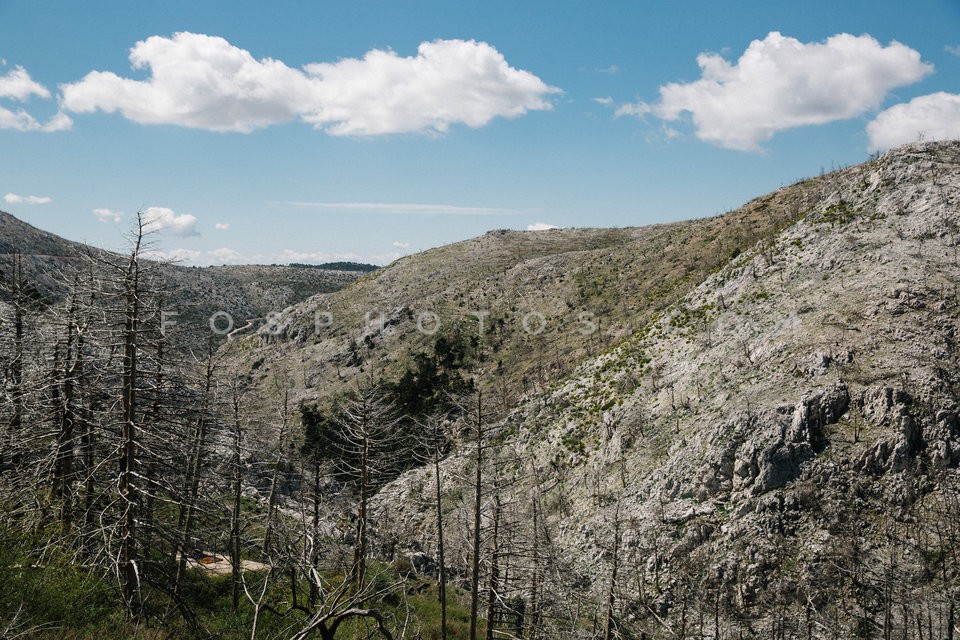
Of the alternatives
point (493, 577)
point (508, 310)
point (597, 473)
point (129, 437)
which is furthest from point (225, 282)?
point (129, 437)

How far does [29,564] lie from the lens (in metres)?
11.9

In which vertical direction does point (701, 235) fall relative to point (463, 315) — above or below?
above

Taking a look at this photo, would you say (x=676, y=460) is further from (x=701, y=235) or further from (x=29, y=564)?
(x=701, y=235)

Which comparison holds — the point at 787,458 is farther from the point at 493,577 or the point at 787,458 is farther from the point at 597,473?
the point at 493,577

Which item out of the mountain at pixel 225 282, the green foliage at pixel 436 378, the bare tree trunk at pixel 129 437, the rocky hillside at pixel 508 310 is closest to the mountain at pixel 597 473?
the bare tree trunk at pixel 129 437

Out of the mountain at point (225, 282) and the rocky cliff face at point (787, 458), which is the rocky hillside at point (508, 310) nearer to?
the rocky cliff face at point (787, 458)

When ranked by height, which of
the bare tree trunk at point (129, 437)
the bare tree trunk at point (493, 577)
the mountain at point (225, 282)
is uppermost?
the mountain at point (225, 282)

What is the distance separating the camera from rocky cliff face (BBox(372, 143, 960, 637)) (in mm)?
19859

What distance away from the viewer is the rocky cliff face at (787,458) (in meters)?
19.9

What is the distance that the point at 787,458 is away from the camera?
22.6 meters

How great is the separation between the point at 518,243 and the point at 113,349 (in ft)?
327

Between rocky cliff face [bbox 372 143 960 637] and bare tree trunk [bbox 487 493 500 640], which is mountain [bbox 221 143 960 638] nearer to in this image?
rocky cliff face [bbox 372 143 960 637]

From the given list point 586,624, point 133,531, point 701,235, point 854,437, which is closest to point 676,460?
point 854,437

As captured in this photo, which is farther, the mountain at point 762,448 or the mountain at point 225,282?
the mountain at point 225,282
